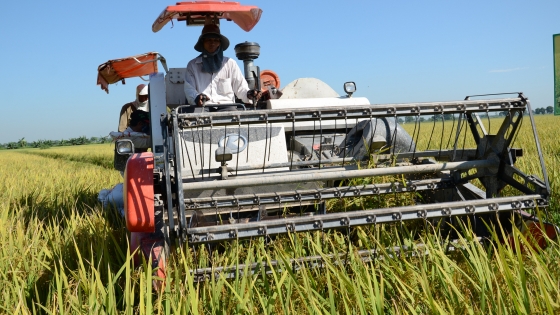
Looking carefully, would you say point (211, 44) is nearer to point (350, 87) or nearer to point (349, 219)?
point (350, 87)

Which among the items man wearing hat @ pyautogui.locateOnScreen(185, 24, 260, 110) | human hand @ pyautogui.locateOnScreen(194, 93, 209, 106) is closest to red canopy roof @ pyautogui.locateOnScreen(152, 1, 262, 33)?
man wearing hat @ pyautogui.locateOnScreen(185, 24, 260, 110)

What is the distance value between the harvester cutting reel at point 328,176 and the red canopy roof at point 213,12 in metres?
1.15

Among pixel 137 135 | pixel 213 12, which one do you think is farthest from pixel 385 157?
pixel 137 135

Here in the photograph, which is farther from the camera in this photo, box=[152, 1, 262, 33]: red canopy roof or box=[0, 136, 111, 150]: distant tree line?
box=[0, 136, 111, 150]: distant tree line

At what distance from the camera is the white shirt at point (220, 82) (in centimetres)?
546

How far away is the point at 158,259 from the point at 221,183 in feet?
1.88

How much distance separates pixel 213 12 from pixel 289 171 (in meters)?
2.03

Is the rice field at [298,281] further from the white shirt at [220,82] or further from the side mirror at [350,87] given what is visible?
the side mirror at [350,87]

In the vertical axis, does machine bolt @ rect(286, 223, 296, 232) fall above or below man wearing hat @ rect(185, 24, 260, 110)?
below

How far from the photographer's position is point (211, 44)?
546 cm

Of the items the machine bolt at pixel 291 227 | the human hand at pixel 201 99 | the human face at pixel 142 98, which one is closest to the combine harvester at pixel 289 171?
the machine bolt at pixel 291 227

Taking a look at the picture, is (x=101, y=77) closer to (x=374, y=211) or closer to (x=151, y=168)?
(x=151, y=168)

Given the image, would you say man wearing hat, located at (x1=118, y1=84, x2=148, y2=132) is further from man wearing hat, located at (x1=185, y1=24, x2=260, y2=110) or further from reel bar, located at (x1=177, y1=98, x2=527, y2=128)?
reel bar, located at (x1=177, y1=98, x2=527, y2=128)

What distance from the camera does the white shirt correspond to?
5461 mm
